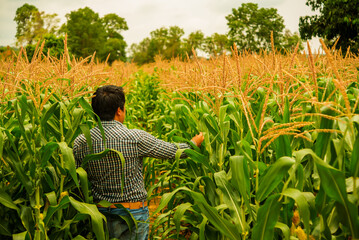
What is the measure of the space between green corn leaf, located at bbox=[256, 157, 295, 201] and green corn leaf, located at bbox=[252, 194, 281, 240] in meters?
0.09

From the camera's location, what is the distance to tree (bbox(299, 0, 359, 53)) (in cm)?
1730

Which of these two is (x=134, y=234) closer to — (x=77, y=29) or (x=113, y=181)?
(x=113, y=181)

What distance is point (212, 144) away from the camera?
283cm

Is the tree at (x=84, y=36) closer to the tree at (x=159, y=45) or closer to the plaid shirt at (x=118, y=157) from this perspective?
the tree at (x=159, y=45)

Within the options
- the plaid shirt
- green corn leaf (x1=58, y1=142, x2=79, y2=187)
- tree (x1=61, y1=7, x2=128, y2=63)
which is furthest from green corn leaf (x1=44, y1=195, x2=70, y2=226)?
tree (x1=61, y1=7, x2=128, y2=63)

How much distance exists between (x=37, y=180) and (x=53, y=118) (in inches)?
23.0

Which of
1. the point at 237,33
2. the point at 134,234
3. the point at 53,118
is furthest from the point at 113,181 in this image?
the point at 237,33

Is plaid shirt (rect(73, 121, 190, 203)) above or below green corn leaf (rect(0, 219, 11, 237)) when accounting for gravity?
above

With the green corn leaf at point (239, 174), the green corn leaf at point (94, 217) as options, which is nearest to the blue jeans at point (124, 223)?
the green corn leaf at point (94, 217)

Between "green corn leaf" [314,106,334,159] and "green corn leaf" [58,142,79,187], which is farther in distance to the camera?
"green corn leaf" [58,142,79,187]

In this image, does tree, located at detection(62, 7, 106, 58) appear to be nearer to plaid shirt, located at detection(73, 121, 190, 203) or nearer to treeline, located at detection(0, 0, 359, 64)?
treeline, located at detection(0, 0, 359, 64)

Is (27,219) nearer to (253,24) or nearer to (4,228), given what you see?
(4,228)

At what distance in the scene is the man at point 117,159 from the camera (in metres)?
2.67

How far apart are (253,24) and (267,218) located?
51.4 metres
